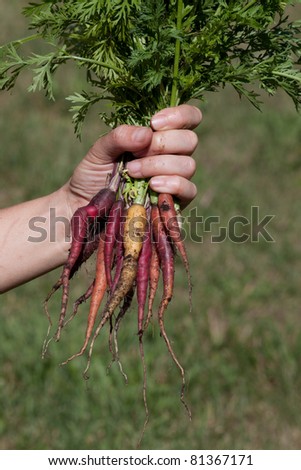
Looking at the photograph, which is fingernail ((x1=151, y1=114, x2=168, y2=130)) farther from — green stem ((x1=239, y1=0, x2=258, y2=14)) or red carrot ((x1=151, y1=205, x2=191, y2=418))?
green stem ((x1=239, y1=0, x2=258, y2=14))

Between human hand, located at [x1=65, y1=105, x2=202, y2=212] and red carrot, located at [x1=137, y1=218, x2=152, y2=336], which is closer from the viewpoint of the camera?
human hand, located at [x1=65, y1=105, x2=202, y2=212]

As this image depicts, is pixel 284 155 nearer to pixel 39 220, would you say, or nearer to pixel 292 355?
pixel 292 355

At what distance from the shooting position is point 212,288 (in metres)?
5.21

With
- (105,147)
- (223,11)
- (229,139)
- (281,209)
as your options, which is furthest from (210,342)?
(229,139)

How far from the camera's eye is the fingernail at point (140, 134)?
238 centimetres

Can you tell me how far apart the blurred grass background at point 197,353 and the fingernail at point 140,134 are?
1235 millimetres

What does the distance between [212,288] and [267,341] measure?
0.74 meters

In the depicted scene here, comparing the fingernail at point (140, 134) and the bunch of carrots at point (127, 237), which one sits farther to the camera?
the bunch of carrots at point (127, 237)

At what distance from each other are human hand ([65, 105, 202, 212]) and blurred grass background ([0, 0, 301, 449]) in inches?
42.1

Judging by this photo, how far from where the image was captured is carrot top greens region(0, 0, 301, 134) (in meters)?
2.29
